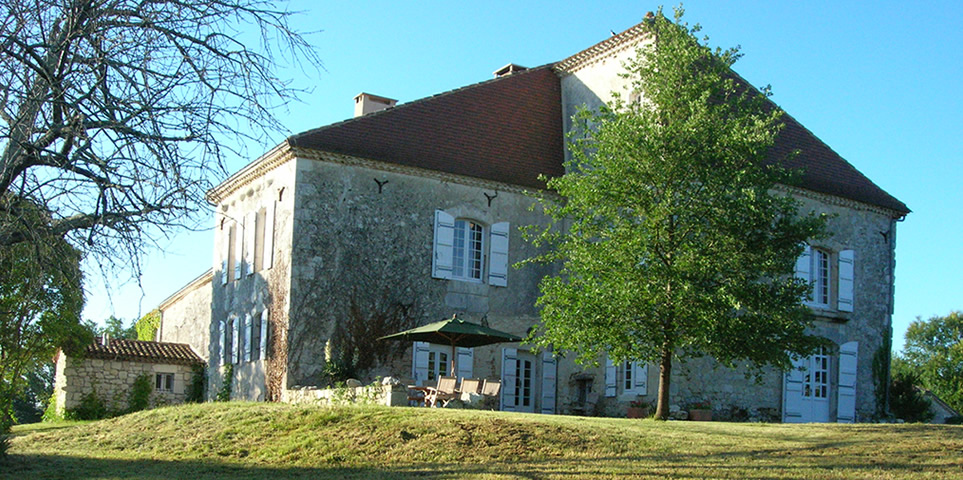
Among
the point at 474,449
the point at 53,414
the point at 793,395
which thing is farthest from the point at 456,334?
the point at 53,414

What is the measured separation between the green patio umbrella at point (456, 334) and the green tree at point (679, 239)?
1.68 meters

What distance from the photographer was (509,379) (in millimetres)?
22500

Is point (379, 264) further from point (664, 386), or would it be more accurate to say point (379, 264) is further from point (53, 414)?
point (53, 414)

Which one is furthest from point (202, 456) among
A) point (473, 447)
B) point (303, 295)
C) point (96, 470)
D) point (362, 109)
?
point (362, 109)

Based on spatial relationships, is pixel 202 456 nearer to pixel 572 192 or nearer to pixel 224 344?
pixel 572 192

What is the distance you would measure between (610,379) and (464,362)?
3.04m

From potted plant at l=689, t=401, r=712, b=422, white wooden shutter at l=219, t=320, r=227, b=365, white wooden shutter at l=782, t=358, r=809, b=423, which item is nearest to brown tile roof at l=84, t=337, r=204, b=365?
white wooden shutter at l=219, t=320, r=227, b=365

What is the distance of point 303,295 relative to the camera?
67.9 ft

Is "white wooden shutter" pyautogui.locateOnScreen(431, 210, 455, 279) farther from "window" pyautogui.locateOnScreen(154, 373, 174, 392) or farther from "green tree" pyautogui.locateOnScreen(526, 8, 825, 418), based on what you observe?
"window" pyautogui.locateOnScreen(154, 373, 174, 392)

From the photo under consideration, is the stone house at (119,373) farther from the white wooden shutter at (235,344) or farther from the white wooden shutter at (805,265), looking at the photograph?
the white wooden shutter at (805,265)

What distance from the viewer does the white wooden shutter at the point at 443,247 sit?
2192cm

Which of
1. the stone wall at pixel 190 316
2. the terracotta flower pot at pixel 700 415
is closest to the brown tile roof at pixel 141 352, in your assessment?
the stone wall at pixel 190 316

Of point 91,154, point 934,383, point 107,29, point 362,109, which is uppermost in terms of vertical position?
point 362,109

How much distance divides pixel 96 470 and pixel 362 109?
1374cm
